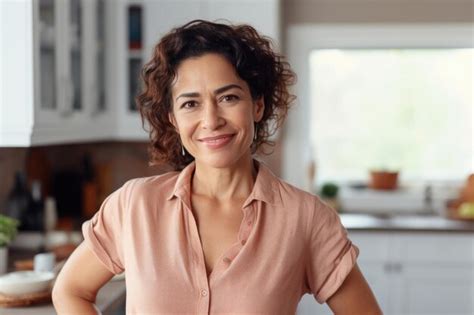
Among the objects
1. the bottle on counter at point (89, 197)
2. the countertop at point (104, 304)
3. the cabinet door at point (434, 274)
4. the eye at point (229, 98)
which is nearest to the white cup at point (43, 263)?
the countertop at point (104, 304)

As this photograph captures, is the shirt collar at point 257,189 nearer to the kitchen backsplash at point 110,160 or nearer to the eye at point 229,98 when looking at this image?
the eye at point 229,98

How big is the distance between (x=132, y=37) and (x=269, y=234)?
2508 millimetres

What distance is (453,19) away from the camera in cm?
408

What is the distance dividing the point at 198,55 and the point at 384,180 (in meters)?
2.98

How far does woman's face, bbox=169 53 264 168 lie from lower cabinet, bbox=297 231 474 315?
7.49 ft

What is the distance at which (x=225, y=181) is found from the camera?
1633mm

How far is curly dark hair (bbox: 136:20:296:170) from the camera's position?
1533 mm

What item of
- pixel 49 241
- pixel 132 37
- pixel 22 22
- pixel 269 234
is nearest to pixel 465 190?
pixel 132 37

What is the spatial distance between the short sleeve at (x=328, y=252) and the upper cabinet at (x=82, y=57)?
1.46m

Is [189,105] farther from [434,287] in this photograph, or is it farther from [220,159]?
[434,287]

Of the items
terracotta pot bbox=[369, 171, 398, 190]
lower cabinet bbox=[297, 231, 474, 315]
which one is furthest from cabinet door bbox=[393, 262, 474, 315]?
terracotta pot bbox=[369, 171, 398, 190]

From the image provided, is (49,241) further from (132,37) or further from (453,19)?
(453,19)

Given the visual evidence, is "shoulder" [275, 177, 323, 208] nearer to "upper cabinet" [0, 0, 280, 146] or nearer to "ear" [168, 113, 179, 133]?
"ear" [168, 113, 179, 133]

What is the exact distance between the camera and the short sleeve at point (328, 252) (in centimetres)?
157
